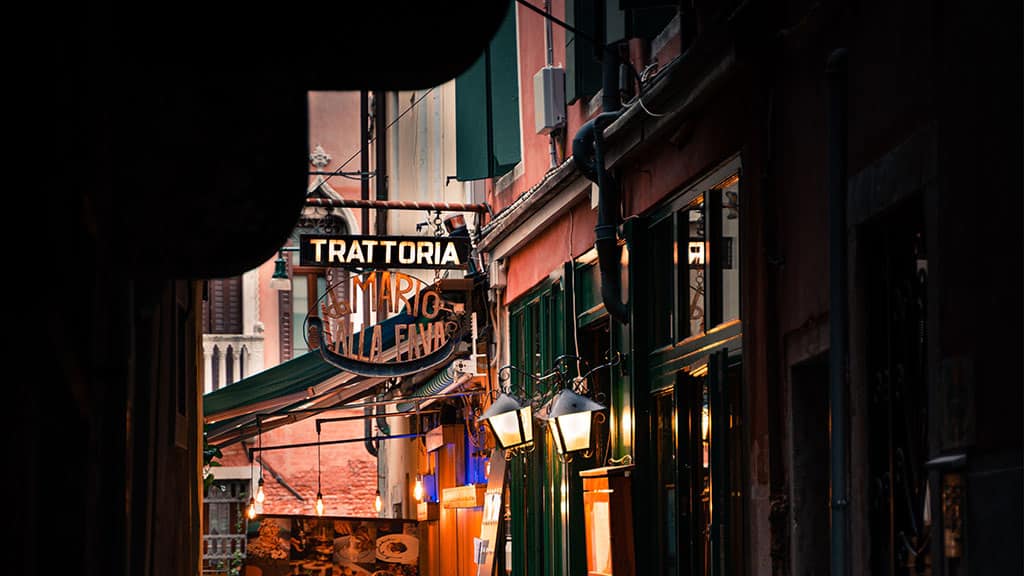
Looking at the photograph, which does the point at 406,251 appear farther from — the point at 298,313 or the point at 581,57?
the point at 298,313

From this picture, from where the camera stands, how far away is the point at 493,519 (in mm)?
15523

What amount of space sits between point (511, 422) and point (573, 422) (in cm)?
174

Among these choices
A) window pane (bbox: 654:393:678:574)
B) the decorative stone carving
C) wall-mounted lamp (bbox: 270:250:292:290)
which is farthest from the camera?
the decorative stone carving

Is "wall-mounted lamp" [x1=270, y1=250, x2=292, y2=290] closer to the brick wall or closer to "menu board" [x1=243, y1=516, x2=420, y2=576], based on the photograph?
the brick wall

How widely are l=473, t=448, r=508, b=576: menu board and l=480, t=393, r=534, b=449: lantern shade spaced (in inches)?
88.5

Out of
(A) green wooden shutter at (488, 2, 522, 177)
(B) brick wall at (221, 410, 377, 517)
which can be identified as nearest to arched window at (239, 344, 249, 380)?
(B) brick wall at (221, 410, 377, 517)

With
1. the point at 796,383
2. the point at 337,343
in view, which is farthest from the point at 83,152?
the point at 337,343

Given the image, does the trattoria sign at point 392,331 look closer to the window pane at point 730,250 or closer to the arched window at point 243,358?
the window pane at point 730,250

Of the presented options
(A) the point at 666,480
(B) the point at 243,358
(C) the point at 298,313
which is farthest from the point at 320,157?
(A) the point at 666,480

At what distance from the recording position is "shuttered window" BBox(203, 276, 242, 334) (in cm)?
3088

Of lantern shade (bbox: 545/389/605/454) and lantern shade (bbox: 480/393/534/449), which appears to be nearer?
lantern shade (bbox: 545/389/605/454)

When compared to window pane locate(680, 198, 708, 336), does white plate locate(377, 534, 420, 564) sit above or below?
below

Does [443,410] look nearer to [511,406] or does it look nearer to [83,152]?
[511,406]

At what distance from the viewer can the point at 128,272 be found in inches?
134
